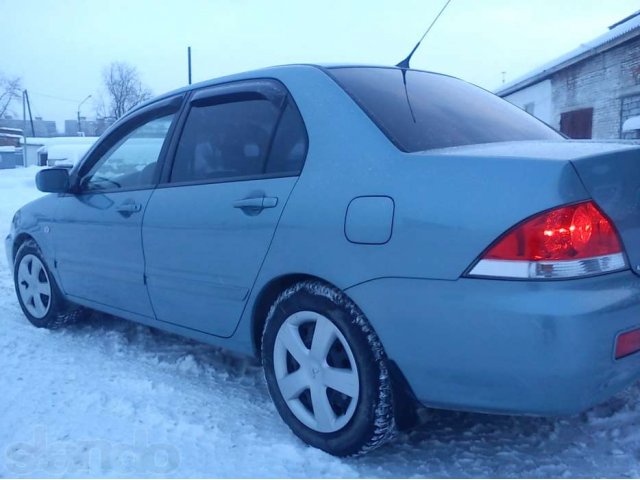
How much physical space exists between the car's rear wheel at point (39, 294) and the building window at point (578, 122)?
14635mm

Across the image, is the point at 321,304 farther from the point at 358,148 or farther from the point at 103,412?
the point at 103,412

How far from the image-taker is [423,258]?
6.91 feet

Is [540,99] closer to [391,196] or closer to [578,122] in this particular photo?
[578,122]

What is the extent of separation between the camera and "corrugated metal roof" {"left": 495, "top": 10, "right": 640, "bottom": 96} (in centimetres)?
1335

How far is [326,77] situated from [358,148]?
0.48m

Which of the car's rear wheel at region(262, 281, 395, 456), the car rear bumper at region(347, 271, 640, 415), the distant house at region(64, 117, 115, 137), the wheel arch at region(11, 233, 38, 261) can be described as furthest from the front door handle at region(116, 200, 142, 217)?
the distant house at region(64, 117, 115, 137)

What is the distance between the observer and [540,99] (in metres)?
18.9

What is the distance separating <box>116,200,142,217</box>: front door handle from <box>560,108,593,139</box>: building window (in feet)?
48.7

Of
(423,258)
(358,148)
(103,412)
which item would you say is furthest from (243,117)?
(103,412)

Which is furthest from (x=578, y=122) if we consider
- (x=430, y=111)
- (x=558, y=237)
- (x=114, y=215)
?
(x=558, y=237)

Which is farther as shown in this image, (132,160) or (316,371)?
(132,160)

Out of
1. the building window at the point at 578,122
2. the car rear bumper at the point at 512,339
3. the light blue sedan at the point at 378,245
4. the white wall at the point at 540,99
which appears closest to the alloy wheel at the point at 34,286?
the light blue sedan at the point at 378,245

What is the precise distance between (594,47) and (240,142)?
1403cm

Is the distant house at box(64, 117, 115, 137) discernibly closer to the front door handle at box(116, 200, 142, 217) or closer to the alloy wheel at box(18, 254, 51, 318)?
the alloy wheel at box(18, 254, 51, 318)
